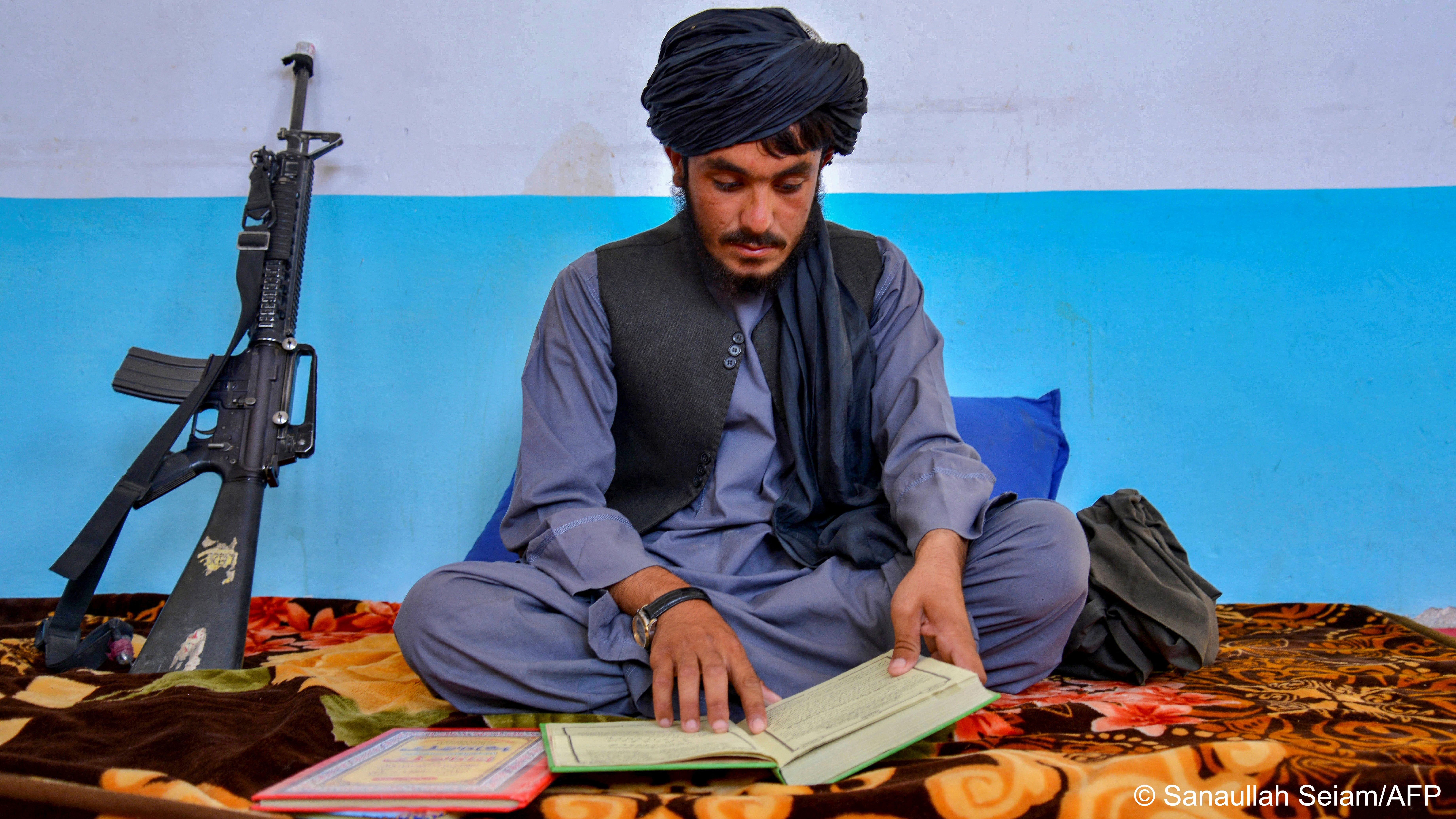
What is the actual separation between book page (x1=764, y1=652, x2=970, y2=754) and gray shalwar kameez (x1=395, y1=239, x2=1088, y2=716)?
0.22 m

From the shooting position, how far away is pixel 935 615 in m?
1.02

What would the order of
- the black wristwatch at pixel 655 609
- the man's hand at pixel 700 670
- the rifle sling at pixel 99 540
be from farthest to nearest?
the rifle sling at pixel 99 540, the black wristwatch at pixel 655 609, the man's hand at pixel 700 670

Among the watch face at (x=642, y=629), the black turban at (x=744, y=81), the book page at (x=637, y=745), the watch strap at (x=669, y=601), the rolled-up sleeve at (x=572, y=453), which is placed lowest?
the book page at (x=637, y=745)

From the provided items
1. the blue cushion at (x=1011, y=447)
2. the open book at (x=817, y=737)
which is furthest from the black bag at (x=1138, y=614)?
the open book at (x=817, y=737)

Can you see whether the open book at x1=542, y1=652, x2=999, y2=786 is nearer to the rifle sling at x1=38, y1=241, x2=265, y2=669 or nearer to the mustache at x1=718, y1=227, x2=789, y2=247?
the mustache at x1=718, y1=227, x2=789, y2=247

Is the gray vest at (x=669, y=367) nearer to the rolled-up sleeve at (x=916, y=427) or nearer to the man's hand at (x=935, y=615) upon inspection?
the rolled-up sleeve at (x=916, y=427)

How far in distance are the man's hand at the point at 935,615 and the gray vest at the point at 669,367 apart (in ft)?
1.33

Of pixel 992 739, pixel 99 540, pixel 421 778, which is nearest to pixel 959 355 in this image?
pixel 992 739

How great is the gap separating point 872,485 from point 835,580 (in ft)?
0.76

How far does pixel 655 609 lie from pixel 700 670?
13cm

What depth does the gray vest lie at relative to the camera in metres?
1.37

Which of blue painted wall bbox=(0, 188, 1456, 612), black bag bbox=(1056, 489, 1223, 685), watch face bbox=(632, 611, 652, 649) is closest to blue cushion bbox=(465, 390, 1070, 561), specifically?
blue painted wall bbox=(0, 188, 1456, 612)

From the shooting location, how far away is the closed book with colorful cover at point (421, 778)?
29.1 inches

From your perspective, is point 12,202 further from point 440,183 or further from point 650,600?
point 650,600
